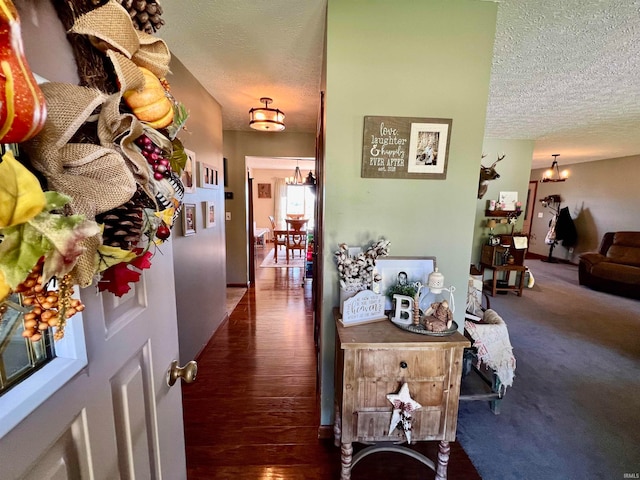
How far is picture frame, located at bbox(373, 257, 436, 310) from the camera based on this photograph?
1.49m

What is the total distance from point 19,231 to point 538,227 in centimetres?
952

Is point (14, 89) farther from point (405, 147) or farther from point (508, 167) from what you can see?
point (508, 167)

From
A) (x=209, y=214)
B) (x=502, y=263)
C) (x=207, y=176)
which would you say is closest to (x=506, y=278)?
(x=502, y=263)

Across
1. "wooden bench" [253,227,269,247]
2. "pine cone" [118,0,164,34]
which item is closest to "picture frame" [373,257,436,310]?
"pine cone" [118,0,164,34]

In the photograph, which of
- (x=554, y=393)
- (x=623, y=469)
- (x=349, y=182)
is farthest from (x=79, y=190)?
(x=554, y=393)

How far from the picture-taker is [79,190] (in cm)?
38

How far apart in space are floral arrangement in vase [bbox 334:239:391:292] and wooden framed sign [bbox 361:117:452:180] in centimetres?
41

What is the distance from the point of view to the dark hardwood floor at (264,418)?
1458 millimetres

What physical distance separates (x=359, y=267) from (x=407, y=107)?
888mm

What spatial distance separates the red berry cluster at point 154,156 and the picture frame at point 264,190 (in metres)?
8.22

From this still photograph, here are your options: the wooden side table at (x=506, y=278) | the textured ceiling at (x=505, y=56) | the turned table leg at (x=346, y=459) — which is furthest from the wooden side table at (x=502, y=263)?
the turned table leg at (x=346, y=459)

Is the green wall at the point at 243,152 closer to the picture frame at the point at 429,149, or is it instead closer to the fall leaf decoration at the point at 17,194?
the picture frame at the point at 429,149

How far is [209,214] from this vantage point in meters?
2.73

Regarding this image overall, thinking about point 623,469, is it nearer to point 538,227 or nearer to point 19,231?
point 19,231
